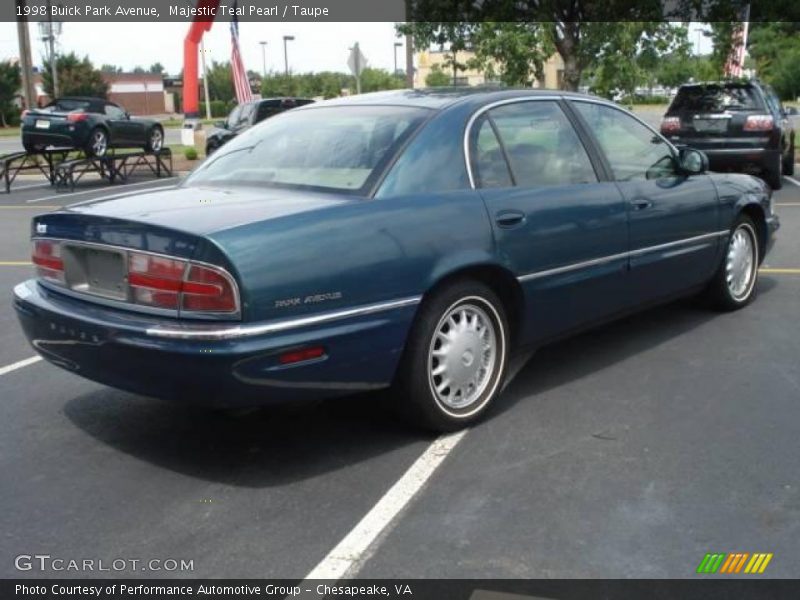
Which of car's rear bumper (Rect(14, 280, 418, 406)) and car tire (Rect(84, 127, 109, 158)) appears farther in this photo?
car tire (Rect(84, 127, 109, 158))

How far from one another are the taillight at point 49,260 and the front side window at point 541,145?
219 cm

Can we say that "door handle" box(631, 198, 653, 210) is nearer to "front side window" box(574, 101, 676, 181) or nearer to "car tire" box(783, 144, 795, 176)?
"front side window" box(574, 101, 676, 181)

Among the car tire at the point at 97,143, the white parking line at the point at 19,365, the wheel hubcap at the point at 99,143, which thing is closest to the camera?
the white parking line at the point at 19,365

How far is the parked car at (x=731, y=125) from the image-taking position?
1306 cm

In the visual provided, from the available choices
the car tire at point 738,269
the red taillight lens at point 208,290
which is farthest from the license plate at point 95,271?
the car tire at point 738,269

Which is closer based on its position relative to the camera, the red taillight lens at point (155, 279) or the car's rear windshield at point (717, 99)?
the red taillight lens at point (155, 279)

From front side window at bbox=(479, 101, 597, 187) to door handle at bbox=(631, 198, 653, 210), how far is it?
1.02 ft

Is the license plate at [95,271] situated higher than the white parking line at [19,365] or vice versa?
the license plate at [95,271]

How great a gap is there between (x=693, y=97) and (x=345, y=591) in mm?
12313

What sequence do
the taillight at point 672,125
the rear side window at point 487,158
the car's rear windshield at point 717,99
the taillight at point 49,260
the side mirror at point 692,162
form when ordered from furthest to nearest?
1. the taillight at point 672,125
2. the car's rear windshield at point 717,99
3. the side mirror at point 692,162
4. the rear side window at point 487,158
5. the taillight at point 49,260

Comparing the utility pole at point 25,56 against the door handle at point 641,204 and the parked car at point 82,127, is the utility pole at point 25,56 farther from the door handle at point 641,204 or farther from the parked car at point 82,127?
the door handle at point 641,204

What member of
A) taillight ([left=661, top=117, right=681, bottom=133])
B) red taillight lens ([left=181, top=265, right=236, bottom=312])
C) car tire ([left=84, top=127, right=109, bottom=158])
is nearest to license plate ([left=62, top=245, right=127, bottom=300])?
red taillight lens ([left=181, top=265, right=236, bottom=312])

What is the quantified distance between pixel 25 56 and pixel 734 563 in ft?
83.2

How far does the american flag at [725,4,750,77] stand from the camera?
55.1 feet
